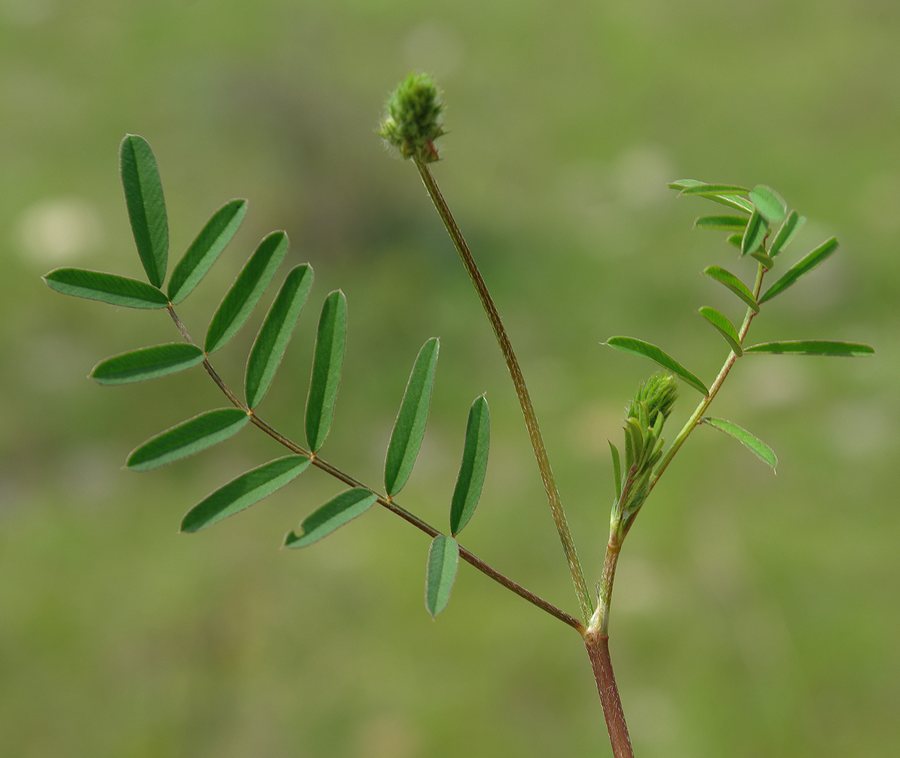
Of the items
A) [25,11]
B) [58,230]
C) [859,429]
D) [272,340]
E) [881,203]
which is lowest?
[272,340]

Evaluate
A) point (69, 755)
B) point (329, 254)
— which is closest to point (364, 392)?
point (329, 254)

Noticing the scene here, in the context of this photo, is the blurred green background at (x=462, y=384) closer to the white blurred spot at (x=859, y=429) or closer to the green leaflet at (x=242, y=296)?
the white blurred spot at (x=859, y=429)

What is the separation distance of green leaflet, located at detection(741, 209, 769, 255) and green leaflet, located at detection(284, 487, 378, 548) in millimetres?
144

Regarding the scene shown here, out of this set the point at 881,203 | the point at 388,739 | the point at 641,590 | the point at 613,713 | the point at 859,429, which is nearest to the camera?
the point at 613,713

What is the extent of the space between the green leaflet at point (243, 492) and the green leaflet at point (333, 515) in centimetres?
2

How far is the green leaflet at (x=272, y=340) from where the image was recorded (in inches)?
13.4

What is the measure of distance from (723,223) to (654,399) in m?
0.07

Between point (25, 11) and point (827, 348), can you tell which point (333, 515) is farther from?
point (25, 11)

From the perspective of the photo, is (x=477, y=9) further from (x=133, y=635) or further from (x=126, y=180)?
(x=126, y=180)

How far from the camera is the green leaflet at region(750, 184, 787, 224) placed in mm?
277

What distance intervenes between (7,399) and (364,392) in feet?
1.97

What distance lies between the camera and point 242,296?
1.14 ft

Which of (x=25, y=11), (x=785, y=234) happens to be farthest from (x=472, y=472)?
(x=25, y=11)

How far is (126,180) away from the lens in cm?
31
